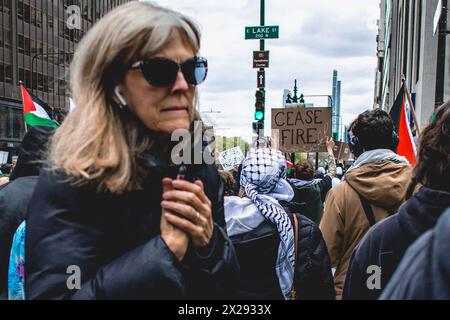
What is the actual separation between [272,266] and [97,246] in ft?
7.14

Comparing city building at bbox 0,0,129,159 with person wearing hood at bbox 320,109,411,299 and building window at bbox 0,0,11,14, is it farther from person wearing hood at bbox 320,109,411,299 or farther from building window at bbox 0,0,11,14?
person wearing hood at bbox 320,109,411,299

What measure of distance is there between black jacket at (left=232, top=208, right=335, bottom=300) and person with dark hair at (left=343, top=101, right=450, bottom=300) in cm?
109

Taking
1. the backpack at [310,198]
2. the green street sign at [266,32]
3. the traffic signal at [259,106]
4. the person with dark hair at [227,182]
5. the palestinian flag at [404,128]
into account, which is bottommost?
the backpack at [310,198]

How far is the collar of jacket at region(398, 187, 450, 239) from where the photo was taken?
2041mm

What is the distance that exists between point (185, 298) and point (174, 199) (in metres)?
0.32

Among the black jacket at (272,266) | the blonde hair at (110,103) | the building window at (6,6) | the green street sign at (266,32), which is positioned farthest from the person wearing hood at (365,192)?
the building window at (6,6)

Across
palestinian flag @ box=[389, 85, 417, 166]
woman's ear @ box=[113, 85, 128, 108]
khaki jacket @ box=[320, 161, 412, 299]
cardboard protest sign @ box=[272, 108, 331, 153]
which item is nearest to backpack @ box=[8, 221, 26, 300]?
woman's ear @ box=[113, 85, 128, 108]

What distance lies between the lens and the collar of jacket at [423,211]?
6.70ft

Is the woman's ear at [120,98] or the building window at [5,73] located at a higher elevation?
the building window at [5,73]

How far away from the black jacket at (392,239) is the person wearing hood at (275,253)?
1.11 m

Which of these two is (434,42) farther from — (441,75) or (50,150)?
(50,150)

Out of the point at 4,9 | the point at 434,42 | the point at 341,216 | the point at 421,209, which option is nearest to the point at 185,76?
the point at 421,209

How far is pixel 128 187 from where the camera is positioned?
4.75ft

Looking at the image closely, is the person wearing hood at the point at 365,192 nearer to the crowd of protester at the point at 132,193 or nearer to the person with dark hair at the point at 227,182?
the crowd of protester at the point at 132,193
